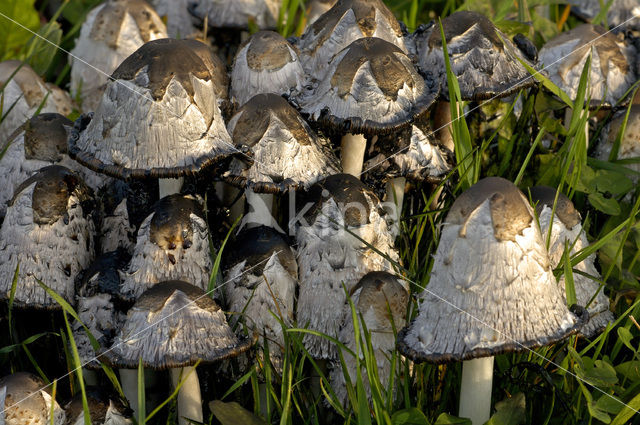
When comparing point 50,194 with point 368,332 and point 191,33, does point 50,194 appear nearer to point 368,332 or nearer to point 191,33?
point 368,332

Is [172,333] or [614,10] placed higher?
[614,10]

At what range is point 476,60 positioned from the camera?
257 centimetres

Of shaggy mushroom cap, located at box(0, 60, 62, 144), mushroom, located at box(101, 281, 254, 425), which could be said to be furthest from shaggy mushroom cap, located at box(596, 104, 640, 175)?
shaggy mushroom cap, located at box(0, 60, 62, 144)

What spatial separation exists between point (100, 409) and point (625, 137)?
2054mm

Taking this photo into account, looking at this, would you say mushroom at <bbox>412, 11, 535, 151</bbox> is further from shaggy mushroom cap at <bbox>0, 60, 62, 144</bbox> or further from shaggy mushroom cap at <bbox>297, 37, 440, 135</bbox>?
shaggy mushroom cap at <bbox>0, 60, 62, 144</bbox>

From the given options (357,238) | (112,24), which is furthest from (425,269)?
(112,24)

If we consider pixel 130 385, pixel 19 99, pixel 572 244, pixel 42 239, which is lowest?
pixel 130 385

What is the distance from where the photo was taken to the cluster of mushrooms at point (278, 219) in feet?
6.08

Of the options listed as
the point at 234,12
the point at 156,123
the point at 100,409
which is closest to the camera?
the point at 100,409

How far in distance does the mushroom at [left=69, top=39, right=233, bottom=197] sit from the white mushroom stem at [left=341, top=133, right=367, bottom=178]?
1.50ft

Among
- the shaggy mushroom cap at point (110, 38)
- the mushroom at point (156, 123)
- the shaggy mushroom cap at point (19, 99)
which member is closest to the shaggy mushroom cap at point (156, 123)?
the mushroom at point (156, 123)

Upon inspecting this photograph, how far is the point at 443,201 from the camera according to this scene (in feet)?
9.53

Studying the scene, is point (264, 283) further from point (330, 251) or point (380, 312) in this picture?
point (380, 312)

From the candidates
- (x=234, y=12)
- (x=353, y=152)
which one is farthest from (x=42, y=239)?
(x=234, y=12)
